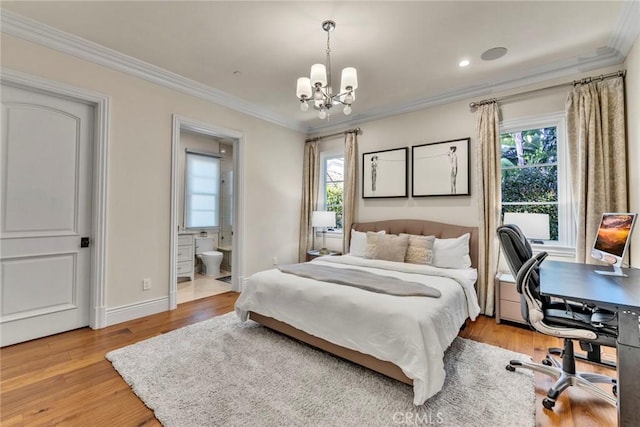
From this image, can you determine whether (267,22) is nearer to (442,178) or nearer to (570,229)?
(442,178)

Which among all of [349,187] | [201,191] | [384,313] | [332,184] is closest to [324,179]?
[332,184]

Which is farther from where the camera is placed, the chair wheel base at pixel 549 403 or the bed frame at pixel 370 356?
the bed frame at pixel 370 356

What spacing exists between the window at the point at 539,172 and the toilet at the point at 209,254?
474 cm

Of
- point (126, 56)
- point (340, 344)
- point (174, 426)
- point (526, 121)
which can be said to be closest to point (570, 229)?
point (526, 121)

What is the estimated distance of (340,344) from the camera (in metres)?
2.15

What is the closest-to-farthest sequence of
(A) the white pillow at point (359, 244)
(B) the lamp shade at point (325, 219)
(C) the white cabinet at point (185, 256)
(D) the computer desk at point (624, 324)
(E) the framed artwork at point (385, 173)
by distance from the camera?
(D) the computer desk at point (624, 324) < (A) the white pillow at point (359, 244) < (E) the framed artwork at point (385, 173) < (B) the lamp shade at point (325, 219) < (C) the white cabinet at point (185, 256)

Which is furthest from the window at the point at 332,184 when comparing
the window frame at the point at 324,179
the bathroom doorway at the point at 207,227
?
the bathroom doorway at the point at 207,227

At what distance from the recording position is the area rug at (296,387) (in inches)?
65.1

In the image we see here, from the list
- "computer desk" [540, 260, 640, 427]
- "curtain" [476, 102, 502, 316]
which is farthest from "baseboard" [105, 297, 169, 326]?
"curtain" [476, 102, 502, 316]

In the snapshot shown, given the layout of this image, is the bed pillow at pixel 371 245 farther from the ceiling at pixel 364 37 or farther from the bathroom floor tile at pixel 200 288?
the bathroom floor tile at pixel 200 288

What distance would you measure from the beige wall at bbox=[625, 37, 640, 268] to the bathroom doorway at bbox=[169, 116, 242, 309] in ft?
14.2

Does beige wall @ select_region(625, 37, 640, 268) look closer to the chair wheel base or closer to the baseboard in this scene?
the chair wheel base

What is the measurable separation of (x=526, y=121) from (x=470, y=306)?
2309 millimetres

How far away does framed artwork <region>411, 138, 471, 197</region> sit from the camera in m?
3.65
